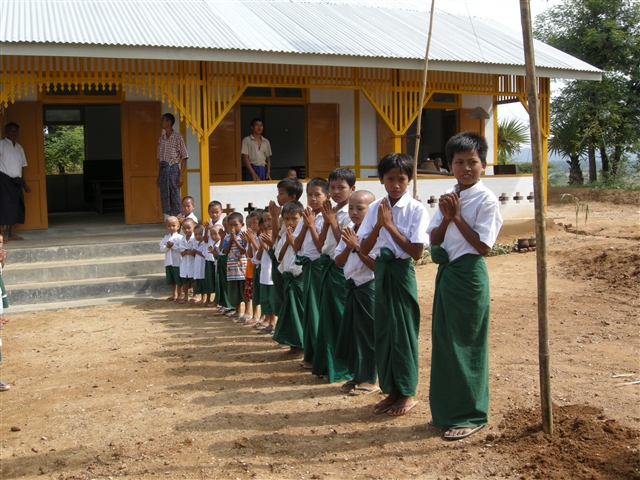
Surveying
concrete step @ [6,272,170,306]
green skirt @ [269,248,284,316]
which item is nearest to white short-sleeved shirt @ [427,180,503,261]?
green skirt @ [269,248,284,316]

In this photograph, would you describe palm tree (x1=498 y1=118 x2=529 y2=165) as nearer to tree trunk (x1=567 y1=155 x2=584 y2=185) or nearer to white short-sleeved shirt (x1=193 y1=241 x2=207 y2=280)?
tree trunk (x1=567 y1=155 x2=584 y2=185)

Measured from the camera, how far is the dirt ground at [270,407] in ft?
12.1

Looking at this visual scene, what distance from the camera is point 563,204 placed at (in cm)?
1858

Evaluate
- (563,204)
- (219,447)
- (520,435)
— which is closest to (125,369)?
(219,447)

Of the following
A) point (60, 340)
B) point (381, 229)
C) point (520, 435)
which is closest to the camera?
point (520, 435)

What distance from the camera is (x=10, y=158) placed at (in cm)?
1050

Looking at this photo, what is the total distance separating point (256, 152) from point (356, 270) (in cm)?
752

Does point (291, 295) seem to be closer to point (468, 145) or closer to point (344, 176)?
point (344, 176)

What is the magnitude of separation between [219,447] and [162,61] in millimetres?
7719

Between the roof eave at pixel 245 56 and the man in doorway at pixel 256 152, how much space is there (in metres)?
1.47

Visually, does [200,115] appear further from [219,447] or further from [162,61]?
[219,447]

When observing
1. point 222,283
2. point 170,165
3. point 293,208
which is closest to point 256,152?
point 170,165

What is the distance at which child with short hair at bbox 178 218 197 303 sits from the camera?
8906 millimetres

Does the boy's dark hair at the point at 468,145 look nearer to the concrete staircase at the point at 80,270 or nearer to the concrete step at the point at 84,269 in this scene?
the concrete staircase at the point at 80,270
